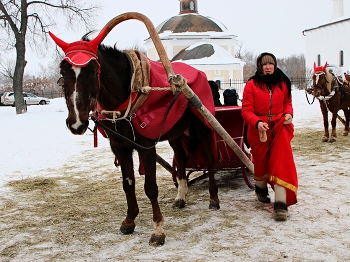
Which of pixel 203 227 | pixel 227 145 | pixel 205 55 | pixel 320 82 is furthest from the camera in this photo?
pixel 205 55

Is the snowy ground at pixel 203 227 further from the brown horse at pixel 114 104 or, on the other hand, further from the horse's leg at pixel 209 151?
the brown horse at pixel 114 104

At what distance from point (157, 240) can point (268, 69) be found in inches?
89.8

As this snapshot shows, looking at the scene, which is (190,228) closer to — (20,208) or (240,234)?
(240,234)

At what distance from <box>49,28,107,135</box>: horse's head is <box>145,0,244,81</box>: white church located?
3347cm

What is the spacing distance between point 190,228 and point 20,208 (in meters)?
2.46

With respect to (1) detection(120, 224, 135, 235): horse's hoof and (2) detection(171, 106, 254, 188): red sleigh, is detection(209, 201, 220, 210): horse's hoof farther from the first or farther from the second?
(1) detection(120, 224, 135, 235): horse's hoof

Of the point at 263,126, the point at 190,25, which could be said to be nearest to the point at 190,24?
the point at 190,25

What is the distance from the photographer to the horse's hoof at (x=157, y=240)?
3.90 m

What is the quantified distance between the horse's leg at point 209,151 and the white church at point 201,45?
31775 millimetres

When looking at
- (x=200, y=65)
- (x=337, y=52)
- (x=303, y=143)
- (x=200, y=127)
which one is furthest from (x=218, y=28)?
(x=200, y=127)

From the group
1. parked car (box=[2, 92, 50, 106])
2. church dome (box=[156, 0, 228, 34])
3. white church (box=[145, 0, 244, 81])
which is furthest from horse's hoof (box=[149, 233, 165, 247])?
church dome (box=[156, 0, 228, 34])

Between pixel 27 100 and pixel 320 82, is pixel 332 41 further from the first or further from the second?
pixel 320 82

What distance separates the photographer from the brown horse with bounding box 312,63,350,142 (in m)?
9.46

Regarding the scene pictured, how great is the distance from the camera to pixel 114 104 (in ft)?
12.7
